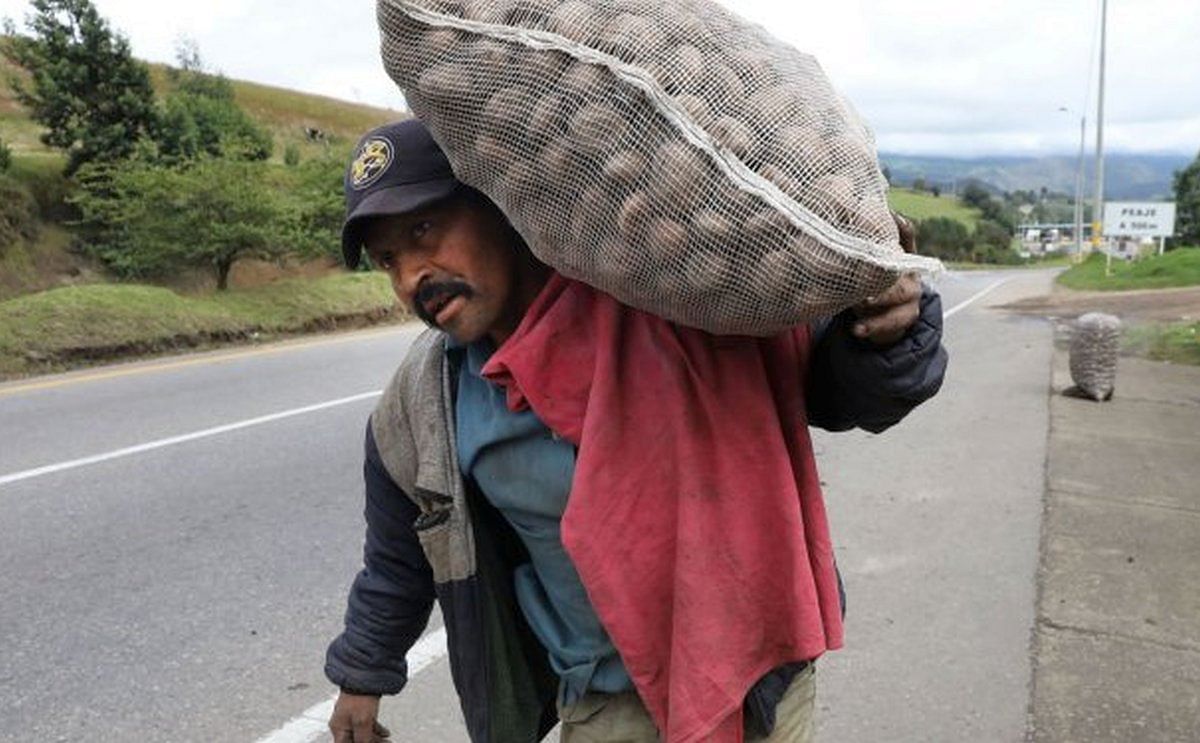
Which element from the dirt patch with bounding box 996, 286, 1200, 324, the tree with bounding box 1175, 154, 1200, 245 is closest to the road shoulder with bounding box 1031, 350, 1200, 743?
the dirt patch with bounding box 996, 286, 1200, 324

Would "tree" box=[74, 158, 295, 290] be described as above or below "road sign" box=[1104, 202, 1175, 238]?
above

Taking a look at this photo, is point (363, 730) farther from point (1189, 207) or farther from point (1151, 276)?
point (1189, 207)

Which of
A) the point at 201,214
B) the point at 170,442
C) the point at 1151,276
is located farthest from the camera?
the point at 1151,276

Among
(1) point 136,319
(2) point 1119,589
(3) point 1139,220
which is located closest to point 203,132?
(1) point 136,319

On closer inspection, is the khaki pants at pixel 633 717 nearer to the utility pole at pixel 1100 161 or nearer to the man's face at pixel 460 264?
the man's face at pixel 460 264

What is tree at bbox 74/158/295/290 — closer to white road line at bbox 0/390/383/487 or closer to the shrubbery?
the shrubbery

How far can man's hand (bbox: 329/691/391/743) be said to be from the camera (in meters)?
1.77

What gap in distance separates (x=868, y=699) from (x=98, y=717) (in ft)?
7.67

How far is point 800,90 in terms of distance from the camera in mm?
1058

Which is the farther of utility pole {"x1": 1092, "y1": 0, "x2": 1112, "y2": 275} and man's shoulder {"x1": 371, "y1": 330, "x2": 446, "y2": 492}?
utility pole {"x1": 1092, "y1": 0, "x2": 1112, "y2": 275}

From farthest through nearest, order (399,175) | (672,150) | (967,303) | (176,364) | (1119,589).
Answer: (967,303), (176,364), (1119,589), (399,175), (672,150)

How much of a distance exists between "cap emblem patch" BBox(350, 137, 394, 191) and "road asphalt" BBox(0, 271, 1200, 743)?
724 mm

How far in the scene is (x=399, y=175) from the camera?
135 cm

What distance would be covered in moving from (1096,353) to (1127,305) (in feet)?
37.7
